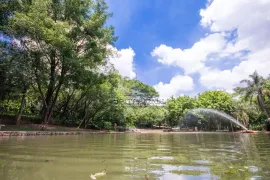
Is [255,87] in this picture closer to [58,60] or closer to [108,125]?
[108,125]

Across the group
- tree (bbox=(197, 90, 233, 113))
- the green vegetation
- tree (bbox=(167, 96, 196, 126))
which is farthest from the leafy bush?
tree (bbox=(197, 90, 233, 113))

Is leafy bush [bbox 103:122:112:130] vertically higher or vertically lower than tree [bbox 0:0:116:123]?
lower

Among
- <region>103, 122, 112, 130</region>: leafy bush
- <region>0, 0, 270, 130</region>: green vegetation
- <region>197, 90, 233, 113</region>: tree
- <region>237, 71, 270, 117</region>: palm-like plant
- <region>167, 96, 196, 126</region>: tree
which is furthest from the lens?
<region>167, 96, 196, 126</region>: tree

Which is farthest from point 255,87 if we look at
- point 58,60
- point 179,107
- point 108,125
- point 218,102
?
point 58,60

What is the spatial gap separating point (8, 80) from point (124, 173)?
53.0 ft

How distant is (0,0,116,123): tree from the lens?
1658 cm

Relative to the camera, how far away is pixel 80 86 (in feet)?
71.6

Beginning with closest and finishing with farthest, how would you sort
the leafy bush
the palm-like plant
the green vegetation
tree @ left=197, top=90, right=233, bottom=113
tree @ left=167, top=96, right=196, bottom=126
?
the green vegetation < the leafy bush < the palm-like plant < tree @ left=197, top=90, right=233, bottom=113 < tree @ left=167, top=96, right=196, bottom=126

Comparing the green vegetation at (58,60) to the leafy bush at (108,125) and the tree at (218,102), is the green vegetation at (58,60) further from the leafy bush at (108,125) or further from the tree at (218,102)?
the tree at (218,102)

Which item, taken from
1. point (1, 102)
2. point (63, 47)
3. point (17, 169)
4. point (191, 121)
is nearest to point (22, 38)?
point (63, 47)

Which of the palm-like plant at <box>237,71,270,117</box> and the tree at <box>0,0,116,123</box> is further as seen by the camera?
the palm-like plant at <box>237,71,270,117</box>

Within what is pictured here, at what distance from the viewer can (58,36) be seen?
17.1 m

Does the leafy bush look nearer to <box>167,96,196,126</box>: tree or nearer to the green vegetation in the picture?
the green vegetation

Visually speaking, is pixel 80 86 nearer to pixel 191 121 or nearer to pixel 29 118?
pixel 29 118
